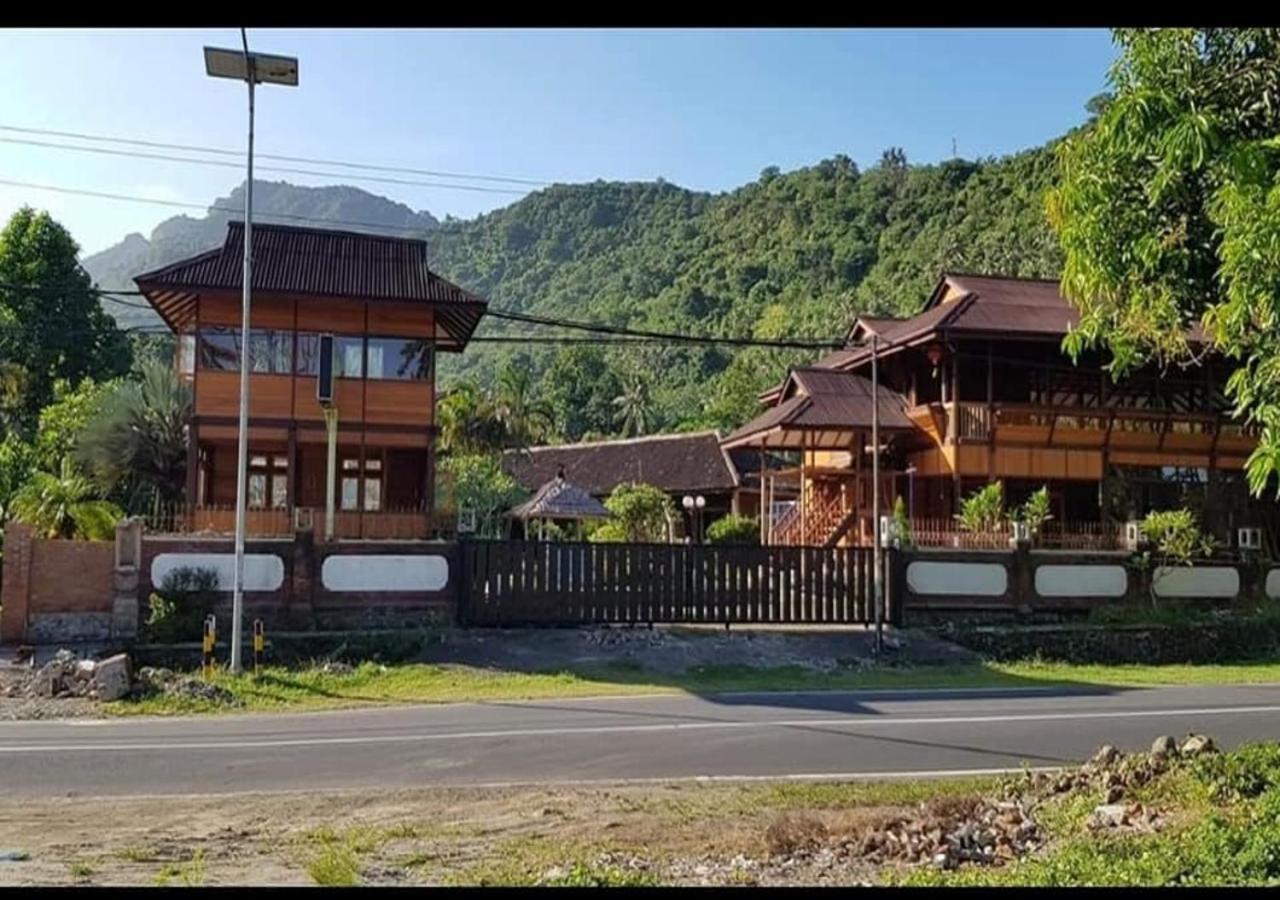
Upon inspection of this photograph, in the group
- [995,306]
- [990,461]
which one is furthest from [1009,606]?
[995,306]

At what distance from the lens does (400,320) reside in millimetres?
25812

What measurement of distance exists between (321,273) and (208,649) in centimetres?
1084

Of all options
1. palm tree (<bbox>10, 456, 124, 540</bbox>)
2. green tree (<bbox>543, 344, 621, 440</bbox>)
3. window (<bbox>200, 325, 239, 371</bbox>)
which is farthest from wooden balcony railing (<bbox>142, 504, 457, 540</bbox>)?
green tree (<bbox>543, 344, 621, 440</bbox>)

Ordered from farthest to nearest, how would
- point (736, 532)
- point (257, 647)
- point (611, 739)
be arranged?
point (736, 532)
point (257, 647)
point (611, 739)

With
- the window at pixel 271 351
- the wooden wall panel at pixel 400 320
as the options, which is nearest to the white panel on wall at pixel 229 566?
the window at pixel 271 351

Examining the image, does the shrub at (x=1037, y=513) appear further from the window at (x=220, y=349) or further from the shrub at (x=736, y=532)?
the window at (x=220, y=349)

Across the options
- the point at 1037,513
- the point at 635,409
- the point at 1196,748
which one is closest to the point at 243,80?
the point at 1196,748

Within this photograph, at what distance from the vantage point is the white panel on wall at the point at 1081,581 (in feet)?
76.7

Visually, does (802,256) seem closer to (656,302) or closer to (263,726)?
(656,302)

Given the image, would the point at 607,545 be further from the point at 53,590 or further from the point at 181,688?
the point at 53,590

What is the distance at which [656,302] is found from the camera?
282 feet

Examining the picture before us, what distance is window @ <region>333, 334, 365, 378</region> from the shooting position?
25578 millimetres

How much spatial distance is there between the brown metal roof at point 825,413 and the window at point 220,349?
13.3m

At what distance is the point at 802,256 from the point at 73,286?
190 ft
